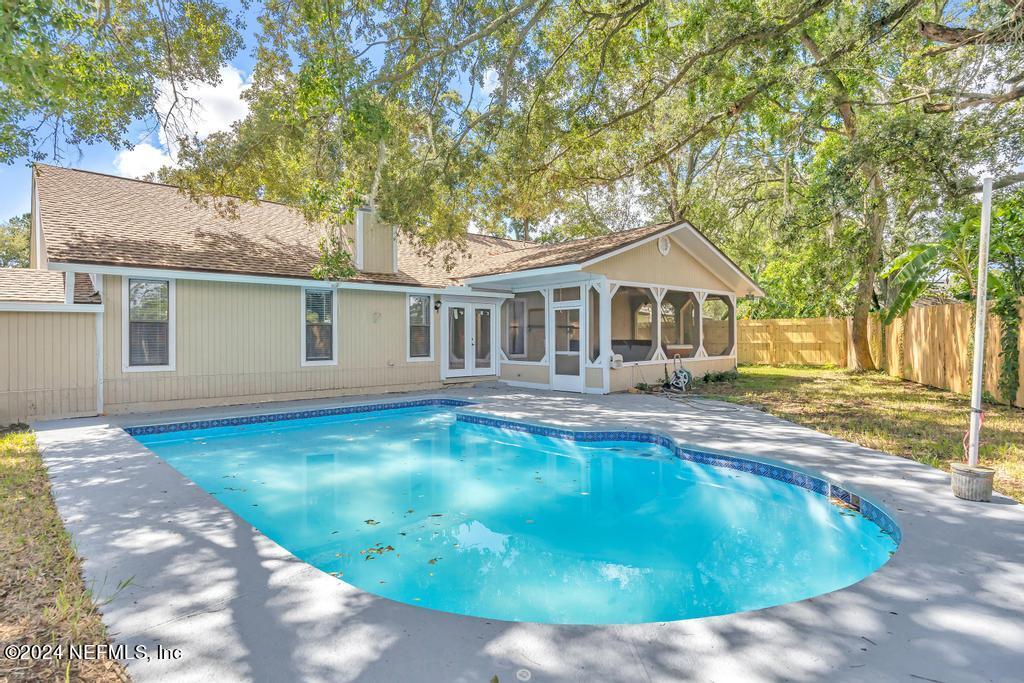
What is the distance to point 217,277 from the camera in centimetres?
1061

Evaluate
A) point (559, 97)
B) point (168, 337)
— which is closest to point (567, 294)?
point (559, 97)

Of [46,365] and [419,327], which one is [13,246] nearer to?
[46,365]

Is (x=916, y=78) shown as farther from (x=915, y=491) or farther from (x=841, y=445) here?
(x=915, y=491)

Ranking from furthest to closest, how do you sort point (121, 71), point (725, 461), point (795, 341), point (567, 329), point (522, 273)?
1. point (795, 341)
2. point (567, 329)
3. point (522, 273)
4. point (121, 71)
5. point (725, 461)

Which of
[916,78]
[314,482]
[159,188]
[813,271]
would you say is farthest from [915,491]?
[159,188]

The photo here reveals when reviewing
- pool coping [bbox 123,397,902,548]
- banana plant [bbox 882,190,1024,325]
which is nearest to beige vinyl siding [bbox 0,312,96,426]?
pool coping [bbox 123,397,902,548]

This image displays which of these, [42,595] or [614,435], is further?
[614,435]

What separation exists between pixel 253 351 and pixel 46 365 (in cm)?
337

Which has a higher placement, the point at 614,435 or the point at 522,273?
the point at 522,273

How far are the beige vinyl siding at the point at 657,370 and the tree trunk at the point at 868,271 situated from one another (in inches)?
163

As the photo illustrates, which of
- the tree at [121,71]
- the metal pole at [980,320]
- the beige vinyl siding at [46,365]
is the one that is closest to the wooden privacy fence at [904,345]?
the metal pole at [980,320]

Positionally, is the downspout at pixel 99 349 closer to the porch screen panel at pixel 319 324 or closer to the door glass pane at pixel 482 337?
the porch screen panel at pixel 319 324

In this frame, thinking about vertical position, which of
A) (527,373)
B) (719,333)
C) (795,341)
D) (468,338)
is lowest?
(527,373)

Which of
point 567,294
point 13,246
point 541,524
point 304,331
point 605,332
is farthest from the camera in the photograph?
point 13,246
